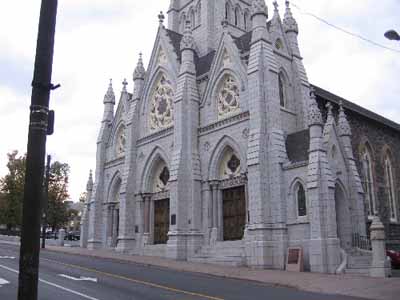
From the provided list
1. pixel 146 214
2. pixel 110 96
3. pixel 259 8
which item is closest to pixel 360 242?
pixel 259 8

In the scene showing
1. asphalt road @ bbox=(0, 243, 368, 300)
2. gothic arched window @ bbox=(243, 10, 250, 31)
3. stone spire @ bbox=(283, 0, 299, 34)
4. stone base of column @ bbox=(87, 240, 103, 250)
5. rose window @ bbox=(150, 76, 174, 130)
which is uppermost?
gothic arched window @ bbox=(243, 10, 250, 31)

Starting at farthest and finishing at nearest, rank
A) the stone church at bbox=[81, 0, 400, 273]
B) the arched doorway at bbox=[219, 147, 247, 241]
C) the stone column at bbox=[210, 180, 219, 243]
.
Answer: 1. the stone column at bbox=[210, 180, 219, 243]
2. the arched doorway at bbox=[219, 147, 247, 241]
3. the stone church at bbox=[81, 0, 400, 273]

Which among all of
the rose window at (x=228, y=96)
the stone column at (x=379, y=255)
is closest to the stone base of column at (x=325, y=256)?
the stone column at (x=379, y=255)

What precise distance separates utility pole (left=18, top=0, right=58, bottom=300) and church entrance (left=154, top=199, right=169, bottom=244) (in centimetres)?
2438

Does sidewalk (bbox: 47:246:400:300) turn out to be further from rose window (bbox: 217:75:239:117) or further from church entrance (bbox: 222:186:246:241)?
rose window (bbox: 217:75:239:117)

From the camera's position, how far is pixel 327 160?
2083cm

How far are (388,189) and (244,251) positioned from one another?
16378 mm

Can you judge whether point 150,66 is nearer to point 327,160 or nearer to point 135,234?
point 135,234

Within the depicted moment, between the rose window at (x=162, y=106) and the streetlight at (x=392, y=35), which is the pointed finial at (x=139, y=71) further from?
the streetlight at (x=392, y=35)

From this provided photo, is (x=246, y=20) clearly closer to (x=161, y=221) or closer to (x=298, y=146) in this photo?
(x=298, y=146)

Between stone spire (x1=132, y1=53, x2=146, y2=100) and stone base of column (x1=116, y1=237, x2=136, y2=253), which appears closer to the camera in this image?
stone base of column (x1=116, y1=237, x2=136, y2=253)

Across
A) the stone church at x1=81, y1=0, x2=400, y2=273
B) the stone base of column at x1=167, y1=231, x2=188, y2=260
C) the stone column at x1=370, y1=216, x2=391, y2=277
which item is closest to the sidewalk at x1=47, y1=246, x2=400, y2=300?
the stone column at x1=370, y1=216, x2=391, y2=277

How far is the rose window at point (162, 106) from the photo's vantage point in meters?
30.3

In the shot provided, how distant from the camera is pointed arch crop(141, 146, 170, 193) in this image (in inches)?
1201
